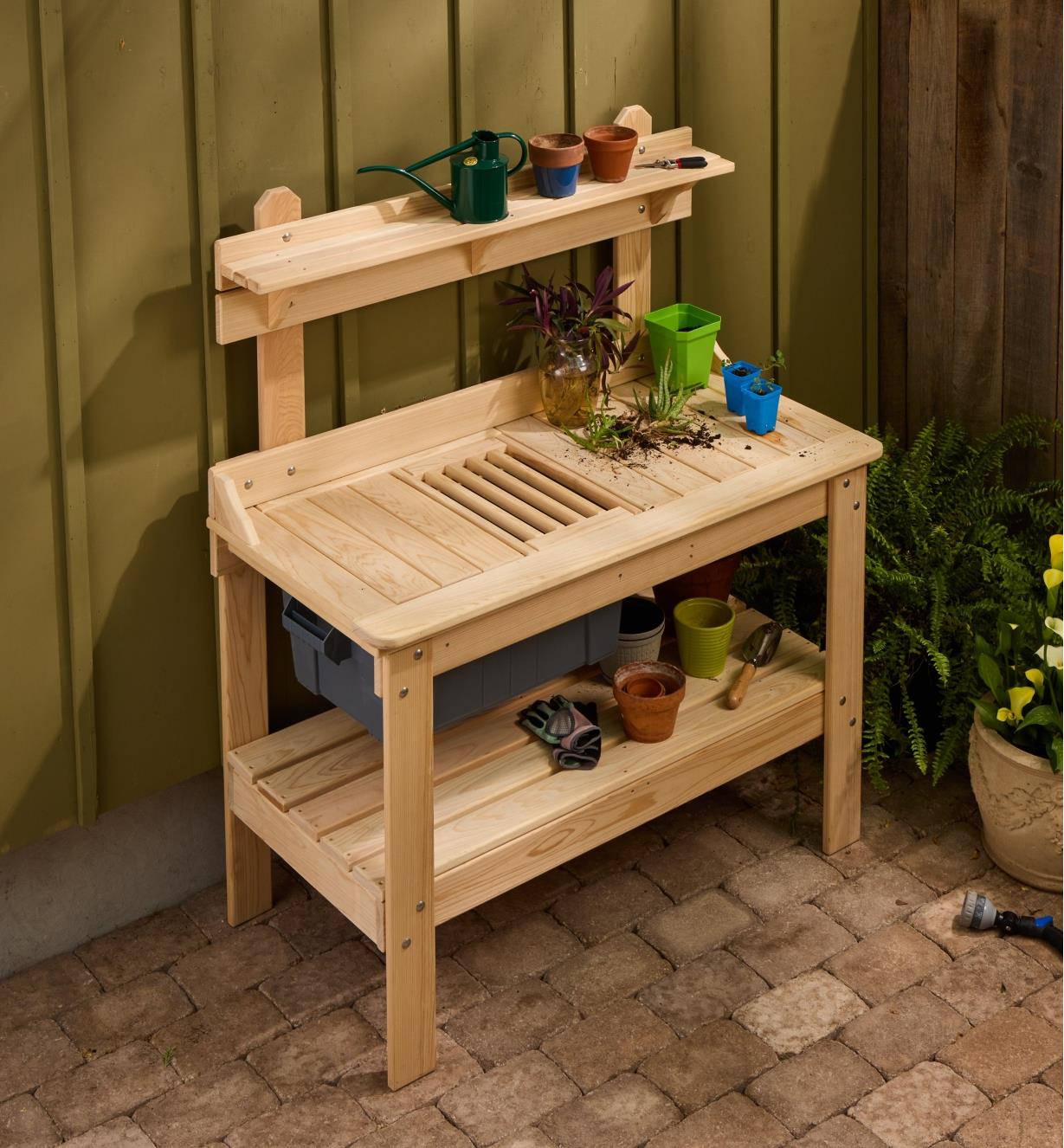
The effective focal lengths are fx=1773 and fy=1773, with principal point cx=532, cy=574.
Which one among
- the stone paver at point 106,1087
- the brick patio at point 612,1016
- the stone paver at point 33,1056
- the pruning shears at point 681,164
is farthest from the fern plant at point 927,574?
the stone paver at point 33,1056

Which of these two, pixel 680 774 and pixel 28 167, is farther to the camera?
pixel 680 774

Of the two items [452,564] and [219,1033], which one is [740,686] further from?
[219,1033]

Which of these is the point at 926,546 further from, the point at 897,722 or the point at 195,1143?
the point at 195,1143

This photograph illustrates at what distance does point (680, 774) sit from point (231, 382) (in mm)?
1381

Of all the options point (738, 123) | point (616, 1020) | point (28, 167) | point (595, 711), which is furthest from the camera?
point (738, 123)

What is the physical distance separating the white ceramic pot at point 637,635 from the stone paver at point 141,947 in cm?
121

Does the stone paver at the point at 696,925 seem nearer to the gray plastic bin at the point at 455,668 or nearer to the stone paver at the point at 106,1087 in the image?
the gray plastic bin at the point at 455,668

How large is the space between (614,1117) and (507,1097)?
0.77ft

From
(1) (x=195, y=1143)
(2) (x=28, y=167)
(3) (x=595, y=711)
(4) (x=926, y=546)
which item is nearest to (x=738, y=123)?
(4) (x=926, y=546)

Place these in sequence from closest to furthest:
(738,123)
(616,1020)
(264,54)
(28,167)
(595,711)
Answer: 1. (28,167)
2. (264,54)
3. (616,1020)
4. (595,711)
5. (738,123)

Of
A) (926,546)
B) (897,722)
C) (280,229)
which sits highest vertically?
(280,229)

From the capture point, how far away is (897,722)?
4883 millimetres

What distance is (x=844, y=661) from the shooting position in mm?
4418

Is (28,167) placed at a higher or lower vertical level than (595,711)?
higher
